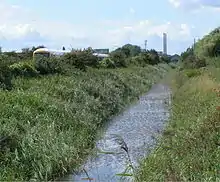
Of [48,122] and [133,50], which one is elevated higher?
[48,122]

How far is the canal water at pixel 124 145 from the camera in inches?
417

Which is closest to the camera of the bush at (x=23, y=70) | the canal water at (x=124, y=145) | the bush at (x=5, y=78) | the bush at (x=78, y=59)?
the canal water at (x=124, y=145)

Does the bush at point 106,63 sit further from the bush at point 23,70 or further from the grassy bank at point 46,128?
the grassy bank at point 46,128

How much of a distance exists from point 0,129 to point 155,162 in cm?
353

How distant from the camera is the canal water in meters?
10.6

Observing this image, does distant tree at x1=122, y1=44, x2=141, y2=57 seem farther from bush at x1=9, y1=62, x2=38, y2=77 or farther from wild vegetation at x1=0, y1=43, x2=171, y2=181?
wild vegetation at x1=0, y1=43, x2=171, y2=181

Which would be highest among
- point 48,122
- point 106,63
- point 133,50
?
point 48,122

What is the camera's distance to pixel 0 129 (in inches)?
425

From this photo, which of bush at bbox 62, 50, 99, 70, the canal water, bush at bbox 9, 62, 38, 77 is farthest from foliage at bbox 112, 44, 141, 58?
the canal water

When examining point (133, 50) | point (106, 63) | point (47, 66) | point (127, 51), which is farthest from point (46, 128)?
point (133, 50)

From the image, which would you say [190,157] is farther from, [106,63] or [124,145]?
[106,63]

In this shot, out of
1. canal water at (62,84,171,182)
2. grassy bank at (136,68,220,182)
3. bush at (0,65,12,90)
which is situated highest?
bush at (0,65,12,90)

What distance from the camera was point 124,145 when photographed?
8031mm

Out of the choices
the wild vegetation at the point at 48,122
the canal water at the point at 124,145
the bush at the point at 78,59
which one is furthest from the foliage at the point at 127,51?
the wild vegetation at the point at 48,122
